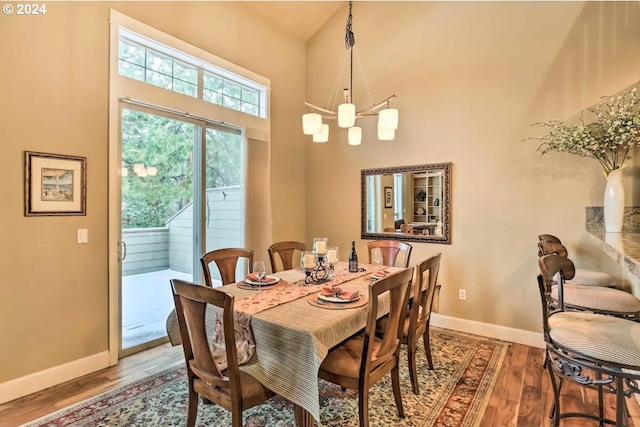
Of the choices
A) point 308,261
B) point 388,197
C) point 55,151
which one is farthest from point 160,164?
point 388,197

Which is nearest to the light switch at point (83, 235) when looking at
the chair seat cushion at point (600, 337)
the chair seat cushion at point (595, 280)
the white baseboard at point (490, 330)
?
the chair seat cushion at point (600, 337)

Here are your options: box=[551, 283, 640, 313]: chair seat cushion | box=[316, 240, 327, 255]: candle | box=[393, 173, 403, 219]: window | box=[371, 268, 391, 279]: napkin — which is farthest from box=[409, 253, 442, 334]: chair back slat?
box=[393, 173, 403, 219]: window

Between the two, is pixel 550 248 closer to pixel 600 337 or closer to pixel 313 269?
pixel 600 337

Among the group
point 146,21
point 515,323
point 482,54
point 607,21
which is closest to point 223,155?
point 146,21

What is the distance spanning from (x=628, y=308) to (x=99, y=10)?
4582 millimetres

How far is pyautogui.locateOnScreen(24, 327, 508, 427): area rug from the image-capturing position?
217 cm

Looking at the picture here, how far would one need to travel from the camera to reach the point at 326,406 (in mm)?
2338

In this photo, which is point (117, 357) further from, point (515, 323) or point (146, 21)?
point (515, 323)

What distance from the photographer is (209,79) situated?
3.84 metres

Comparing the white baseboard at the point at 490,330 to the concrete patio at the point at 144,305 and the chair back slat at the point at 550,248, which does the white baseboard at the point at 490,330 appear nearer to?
the chair back slat at the point at 550,248

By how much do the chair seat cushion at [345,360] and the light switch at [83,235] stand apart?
2265 mm

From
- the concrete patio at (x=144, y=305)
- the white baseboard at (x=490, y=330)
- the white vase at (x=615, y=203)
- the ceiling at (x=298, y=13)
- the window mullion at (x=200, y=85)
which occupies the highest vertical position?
the ceiling at (x=298, y=13)

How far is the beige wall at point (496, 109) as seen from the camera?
313 cm

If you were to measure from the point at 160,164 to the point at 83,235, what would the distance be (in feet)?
3.28
